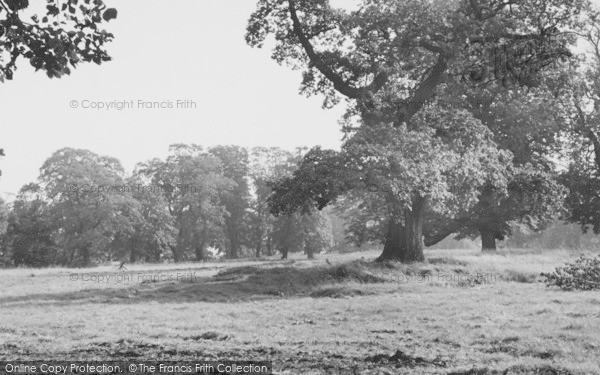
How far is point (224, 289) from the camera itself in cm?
2317

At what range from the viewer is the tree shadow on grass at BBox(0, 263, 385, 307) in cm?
2055

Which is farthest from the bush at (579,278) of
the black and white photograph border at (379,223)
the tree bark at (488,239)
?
the tree bark at (488,239)

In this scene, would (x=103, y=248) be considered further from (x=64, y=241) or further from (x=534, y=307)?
(x=534, y=307)

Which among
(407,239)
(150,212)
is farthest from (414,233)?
(150,212)

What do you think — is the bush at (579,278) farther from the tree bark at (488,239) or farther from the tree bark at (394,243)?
the tree bark at (488,239)

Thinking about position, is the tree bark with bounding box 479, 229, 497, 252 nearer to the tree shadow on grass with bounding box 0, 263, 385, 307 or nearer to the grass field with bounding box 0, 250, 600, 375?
the grass field with bounding box 0, 250, 600, 375

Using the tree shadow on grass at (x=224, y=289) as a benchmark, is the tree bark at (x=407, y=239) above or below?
above

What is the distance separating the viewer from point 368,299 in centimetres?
1842

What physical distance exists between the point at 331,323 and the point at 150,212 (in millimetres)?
59098

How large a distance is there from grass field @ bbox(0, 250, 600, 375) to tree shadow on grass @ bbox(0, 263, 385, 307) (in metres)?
0.07

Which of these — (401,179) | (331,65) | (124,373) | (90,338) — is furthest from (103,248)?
(124,373)

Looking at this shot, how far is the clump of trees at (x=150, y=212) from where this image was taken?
6175 cm

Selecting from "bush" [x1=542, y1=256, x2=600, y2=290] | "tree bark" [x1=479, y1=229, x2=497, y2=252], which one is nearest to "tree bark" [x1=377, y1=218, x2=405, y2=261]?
"bush" [x1=542, y1=256, x2=600, y2=290]

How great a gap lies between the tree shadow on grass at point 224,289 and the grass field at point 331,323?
68mm
